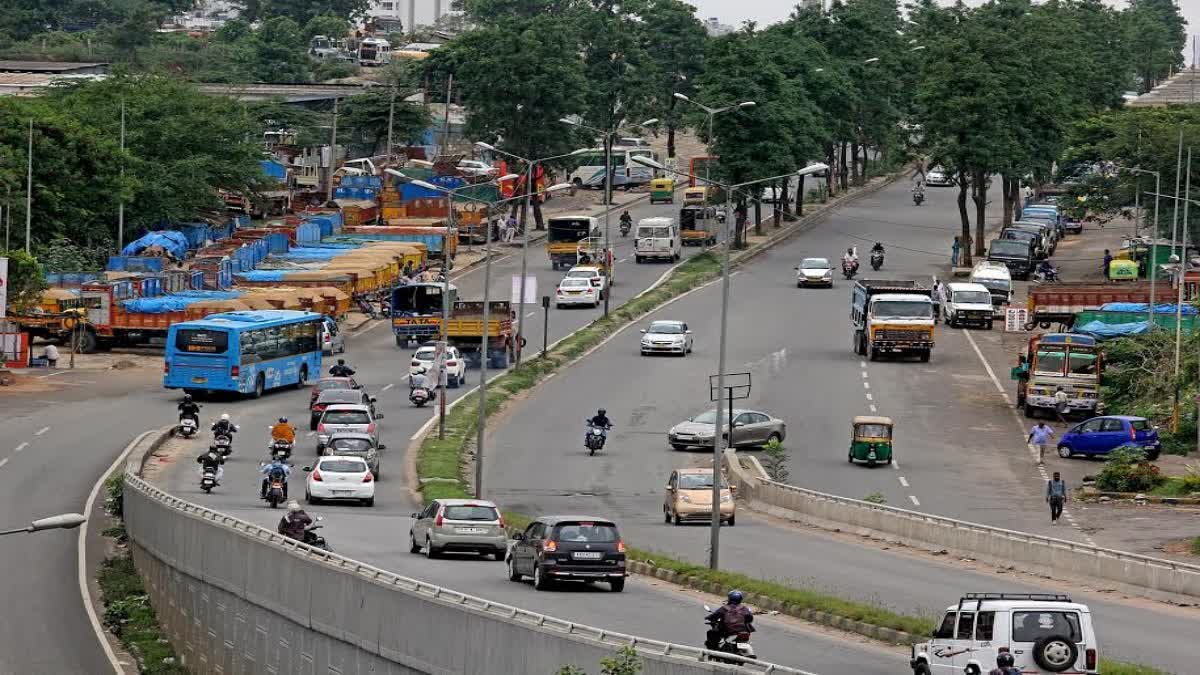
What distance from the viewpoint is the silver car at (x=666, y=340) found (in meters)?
87.2

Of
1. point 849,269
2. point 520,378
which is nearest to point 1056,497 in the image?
point 520,378

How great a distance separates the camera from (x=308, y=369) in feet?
268

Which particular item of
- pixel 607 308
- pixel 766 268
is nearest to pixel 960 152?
pixel 766 268

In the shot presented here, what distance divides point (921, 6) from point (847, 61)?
43.5 m

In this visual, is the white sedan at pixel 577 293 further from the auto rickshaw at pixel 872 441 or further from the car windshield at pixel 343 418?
the car windshield at pixel 343 418

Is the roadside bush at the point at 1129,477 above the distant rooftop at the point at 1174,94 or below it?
below

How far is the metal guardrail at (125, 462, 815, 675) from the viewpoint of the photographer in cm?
2631

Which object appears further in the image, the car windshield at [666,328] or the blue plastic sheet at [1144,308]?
the car windshield at [666,328]

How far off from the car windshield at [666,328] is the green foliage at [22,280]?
2188 centimetres

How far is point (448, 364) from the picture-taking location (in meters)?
79.2

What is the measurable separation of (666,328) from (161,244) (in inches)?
1159

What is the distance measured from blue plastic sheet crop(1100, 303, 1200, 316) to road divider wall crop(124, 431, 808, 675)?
43.9 meters

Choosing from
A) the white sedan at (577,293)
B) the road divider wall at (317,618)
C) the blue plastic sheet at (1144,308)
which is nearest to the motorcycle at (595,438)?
the road divider wall at (317,618)

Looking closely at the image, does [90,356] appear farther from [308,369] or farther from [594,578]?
[594,578]
